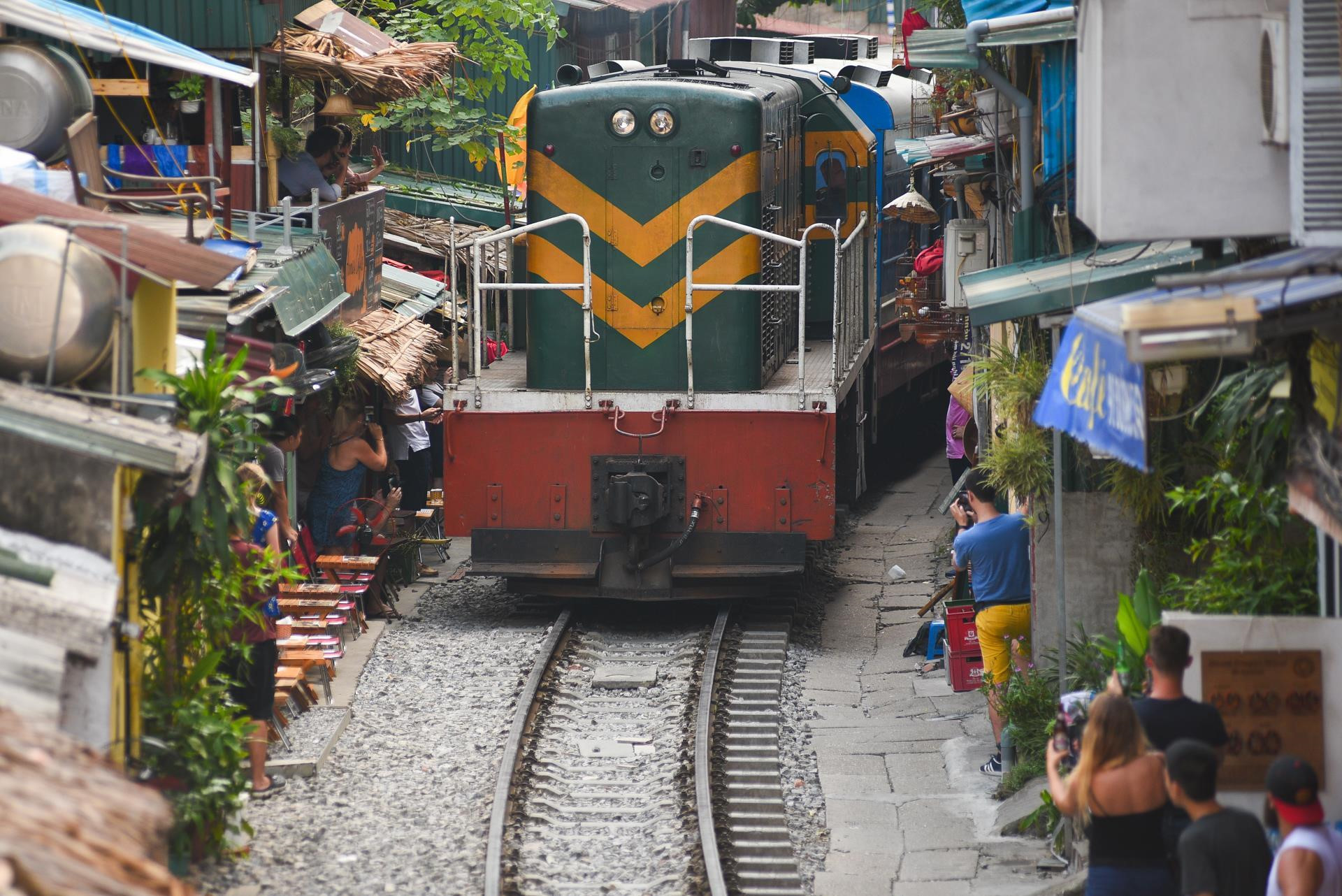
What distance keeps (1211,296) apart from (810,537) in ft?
20.1

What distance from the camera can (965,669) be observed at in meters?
9.94

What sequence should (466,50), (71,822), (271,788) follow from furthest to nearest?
(466,50), (271,788), (71,822)

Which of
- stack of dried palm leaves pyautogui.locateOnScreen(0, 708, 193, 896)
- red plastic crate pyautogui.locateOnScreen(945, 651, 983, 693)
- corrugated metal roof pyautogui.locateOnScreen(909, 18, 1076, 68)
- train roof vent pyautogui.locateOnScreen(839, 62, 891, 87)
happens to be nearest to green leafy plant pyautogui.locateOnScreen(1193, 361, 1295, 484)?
corrugated metal roof pyautogui.locateOnScreen(909, 18, 1076, 68)

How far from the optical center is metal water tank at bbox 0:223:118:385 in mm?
5883

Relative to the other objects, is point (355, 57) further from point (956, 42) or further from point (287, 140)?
point (956, 42)

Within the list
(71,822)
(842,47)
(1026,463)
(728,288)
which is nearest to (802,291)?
(728,288)

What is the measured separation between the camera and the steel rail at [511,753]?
7.08 metres

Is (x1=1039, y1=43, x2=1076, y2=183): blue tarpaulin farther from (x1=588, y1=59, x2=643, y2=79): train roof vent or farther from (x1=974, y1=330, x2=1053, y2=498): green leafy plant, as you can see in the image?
(x1=588, y1=59, x2=643, y2=79): train roof vent

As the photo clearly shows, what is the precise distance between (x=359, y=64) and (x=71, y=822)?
373 inches

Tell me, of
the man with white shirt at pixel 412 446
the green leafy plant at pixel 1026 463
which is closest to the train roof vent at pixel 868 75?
the man with white shirt at pixel 412 446

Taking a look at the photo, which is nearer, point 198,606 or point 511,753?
point 198,606

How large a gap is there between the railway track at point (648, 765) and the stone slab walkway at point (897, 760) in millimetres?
307

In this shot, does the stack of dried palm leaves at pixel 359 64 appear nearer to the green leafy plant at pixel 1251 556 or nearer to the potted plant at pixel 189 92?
the potted plant at pixel 189 92

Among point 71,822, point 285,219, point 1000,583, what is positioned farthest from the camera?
point 285,219
